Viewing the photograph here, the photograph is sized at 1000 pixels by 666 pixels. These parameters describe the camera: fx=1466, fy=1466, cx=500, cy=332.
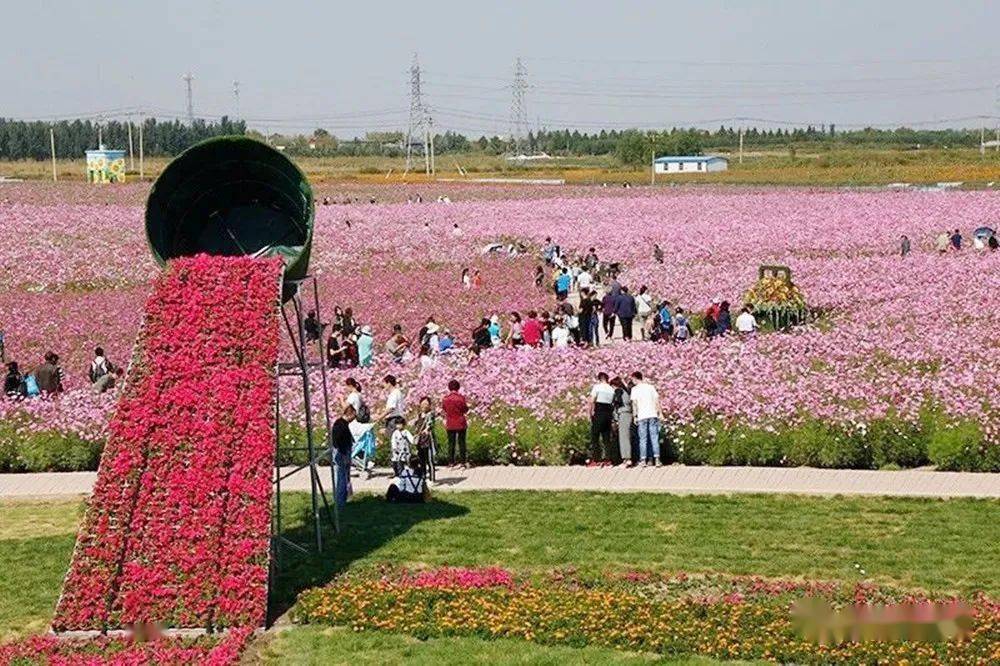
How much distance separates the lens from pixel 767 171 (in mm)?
124812

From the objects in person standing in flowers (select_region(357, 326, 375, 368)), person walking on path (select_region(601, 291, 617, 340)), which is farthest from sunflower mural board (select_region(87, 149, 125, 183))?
person standing in flowers (select_region(357, 326, 375, 368))

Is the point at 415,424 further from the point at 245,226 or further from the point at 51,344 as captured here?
the point at 51,344

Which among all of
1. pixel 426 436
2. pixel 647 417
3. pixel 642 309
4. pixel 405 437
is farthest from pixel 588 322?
pixel 405 437

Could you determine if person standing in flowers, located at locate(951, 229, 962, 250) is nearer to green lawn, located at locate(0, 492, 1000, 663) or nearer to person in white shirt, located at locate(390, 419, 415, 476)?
green lawn, located at locate(0, 492, 1000, 663)

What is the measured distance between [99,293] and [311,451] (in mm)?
29518

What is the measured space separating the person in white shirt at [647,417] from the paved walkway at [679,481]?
0.34 m

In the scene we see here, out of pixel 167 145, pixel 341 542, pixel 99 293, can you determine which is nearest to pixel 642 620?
pixel 341 542

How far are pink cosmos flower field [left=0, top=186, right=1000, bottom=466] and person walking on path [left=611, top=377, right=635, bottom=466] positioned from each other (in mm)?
1020

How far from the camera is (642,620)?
14484 millimetres

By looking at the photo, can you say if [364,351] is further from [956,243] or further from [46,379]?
[956,243]

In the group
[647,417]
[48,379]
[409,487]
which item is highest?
[48,379]

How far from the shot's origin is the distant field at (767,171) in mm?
109062

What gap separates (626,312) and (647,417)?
12026mm

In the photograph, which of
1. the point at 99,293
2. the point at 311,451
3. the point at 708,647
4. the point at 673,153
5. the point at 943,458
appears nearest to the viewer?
the point at 708,647
